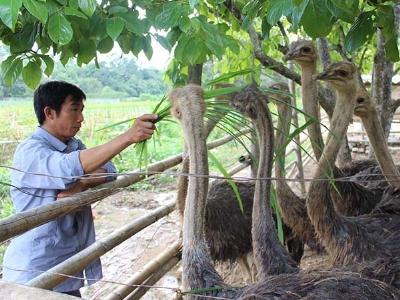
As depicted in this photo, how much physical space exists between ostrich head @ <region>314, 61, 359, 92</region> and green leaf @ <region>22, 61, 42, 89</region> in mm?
1593

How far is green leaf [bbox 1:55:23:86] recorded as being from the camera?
2.00 metres

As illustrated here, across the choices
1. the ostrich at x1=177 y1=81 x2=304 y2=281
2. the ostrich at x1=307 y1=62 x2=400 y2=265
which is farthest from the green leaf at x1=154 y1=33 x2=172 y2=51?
the ostrich at x1=177 y1=81 x2=304 y2=281

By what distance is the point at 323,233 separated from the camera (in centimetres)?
281

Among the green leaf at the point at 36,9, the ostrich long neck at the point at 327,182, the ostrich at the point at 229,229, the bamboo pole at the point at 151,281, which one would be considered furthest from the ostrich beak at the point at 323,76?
the green leaf at the point at 36,9

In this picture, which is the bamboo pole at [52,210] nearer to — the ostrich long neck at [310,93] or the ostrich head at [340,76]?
the ostrich head at [340,76]

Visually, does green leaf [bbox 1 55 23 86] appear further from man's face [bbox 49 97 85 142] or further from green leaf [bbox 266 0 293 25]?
green leaf [bbox 266 0 293 25]

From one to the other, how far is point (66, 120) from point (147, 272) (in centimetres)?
130

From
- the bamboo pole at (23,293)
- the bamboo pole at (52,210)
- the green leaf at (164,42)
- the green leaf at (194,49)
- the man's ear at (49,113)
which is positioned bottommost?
the bamboo pole at (23,293)

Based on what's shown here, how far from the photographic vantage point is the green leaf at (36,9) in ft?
4.28

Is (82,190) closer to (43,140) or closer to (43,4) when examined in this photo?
(43,140)

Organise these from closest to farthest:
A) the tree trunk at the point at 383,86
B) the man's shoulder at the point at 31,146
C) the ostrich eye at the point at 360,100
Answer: the man's shoulder at the point at 31,146 < the ostrich eye at the point at 360,100 < the tree trunk at the point at 383,86

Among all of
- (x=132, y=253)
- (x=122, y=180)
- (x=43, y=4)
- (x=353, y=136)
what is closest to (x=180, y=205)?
(x=122, y=180)

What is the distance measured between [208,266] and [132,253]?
381cm

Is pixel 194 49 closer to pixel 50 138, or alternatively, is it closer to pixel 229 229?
pixel 50 138
